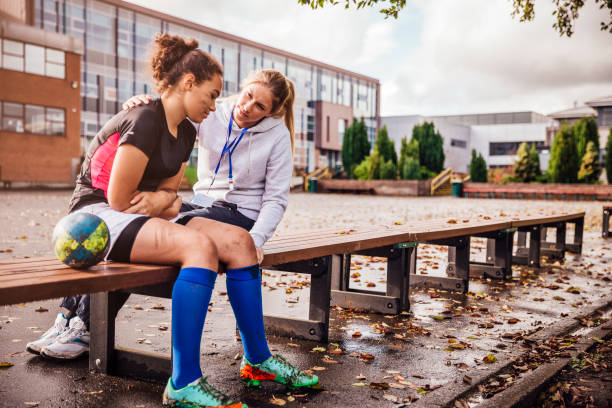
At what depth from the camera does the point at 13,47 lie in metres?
31.6

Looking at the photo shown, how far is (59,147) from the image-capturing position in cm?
3441

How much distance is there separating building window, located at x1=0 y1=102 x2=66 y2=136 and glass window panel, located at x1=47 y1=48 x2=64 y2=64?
2786mm

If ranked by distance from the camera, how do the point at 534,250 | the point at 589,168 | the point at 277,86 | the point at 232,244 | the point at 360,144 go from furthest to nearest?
the point at 360,144 < the point at 589,168 < the point at 534,250 < the point at 277,86 < the point at 232,244

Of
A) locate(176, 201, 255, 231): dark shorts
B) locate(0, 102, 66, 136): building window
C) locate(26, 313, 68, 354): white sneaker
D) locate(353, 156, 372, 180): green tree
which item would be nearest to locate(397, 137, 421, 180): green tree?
locate(353, 156, 372, 180): green tree

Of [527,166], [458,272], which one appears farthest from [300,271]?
[527,166]

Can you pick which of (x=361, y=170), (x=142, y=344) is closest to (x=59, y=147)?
(x=361, y=170)

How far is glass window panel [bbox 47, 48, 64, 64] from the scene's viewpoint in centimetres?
3384

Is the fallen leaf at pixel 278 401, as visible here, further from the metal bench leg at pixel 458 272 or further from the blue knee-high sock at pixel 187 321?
the metal bench leg at pixel 458 272

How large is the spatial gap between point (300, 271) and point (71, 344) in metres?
1.55

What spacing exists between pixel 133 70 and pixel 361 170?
18.4 m

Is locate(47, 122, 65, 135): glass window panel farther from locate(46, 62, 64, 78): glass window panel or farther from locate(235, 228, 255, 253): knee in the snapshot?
locate(235, 228, 255, 253): knee

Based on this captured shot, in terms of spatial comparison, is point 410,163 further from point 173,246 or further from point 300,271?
point 173,246

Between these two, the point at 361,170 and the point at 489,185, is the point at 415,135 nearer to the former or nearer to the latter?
the point at 361,170

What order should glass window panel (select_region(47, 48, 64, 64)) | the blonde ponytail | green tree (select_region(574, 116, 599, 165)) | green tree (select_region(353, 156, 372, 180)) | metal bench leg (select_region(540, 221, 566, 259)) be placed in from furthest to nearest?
green tree (select_region(353, 156, 372, 180)) < green tree (select_region(574, 116, 599, 165)) < glass window panel (select_region(47, 48, 64, 64)) < metal bench leg (select_region(540, 221, 566, 259)) < the blonde ponytail
